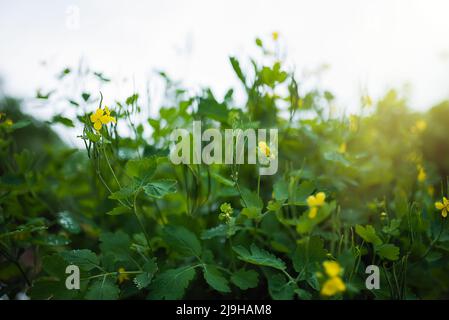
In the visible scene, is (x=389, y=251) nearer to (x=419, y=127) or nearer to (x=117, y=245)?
(x=117, y=245)

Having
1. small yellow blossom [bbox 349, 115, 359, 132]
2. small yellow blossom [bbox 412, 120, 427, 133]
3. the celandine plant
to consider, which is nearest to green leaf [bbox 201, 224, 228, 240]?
the celandine plant

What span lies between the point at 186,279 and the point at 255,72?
2.27 feet

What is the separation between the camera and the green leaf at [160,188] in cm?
88

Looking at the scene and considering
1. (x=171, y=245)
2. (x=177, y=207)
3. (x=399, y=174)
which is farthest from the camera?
(x=399, y=174)

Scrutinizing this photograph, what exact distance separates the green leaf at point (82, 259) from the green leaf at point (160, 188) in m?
0.26

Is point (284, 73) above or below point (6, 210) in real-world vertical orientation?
above

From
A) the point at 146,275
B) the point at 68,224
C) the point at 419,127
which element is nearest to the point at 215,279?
the point at 146,275

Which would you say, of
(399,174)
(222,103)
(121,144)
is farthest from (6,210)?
(399,174)

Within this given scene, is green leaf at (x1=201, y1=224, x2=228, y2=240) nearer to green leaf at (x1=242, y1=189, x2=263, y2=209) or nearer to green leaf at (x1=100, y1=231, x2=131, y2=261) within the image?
green leaf at (x1=242, y1=189, x2=263, y2=209)

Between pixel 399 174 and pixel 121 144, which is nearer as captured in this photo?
pixel 121 144

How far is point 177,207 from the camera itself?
150 centimetres

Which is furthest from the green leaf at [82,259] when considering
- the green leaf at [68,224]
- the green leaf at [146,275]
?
the green leaf at [68,224]
